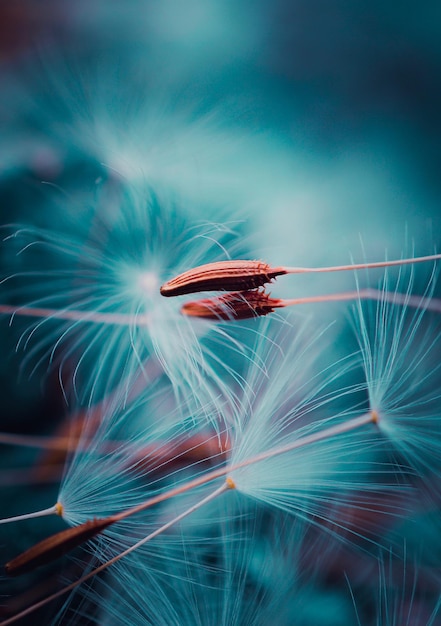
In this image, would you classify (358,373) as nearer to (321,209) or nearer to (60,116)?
(321,209)

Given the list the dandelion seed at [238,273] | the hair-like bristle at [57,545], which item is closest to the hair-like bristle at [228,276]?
the dandelion seed at [238,273]

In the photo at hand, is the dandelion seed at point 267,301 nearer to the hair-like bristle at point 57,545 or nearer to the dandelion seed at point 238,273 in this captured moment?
the dandelion seed at point 238,273

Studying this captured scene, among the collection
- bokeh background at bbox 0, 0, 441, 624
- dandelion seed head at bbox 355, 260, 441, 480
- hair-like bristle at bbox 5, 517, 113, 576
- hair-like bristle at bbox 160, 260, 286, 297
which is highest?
bokeh background at bbox 0, 0, 441, 624

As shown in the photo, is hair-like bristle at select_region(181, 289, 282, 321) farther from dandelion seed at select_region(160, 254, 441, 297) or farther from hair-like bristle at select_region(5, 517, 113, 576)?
hair-like bristle at select_region(5, 517, 113, 576)

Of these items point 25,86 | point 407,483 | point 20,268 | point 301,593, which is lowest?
point 301,593

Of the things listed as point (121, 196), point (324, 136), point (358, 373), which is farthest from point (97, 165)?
point (358, 373)

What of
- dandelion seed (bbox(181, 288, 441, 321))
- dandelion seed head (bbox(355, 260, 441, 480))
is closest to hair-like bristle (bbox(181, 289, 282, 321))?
dandelion seed (bbox(181, 288, 441, 321))
